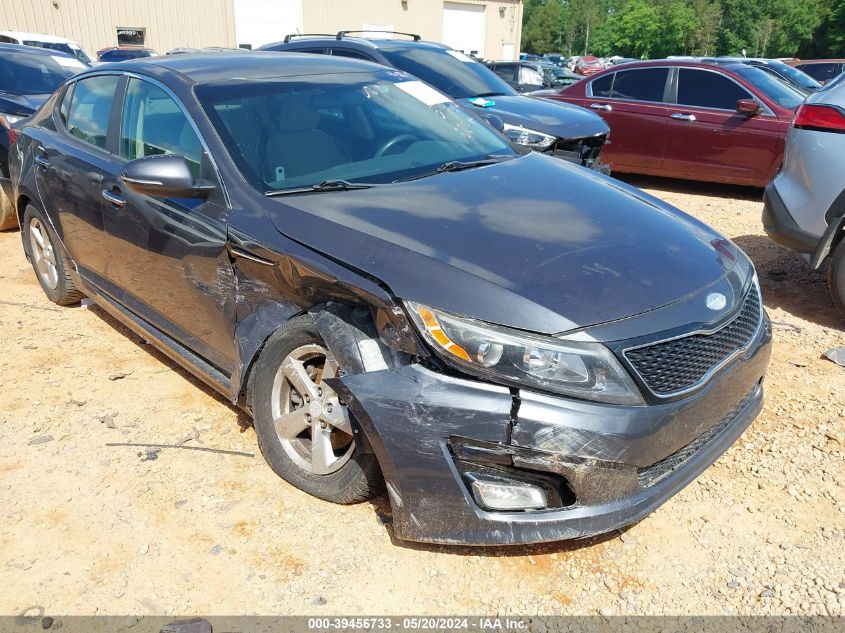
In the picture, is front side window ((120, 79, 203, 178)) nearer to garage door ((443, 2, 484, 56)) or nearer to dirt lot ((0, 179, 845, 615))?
dirt lot ((0, 179, 845, 615))

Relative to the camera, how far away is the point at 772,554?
2645 millimetres

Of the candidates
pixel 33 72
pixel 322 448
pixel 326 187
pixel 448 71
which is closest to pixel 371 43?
pixel 448 71

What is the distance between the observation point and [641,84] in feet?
29.7

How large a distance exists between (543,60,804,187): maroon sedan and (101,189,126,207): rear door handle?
6.72 meters

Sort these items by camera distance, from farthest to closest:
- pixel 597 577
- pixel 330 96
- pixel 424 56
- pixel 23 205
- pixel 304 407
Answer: pixel 424 56, pixel 23 205, pixel 330 96, pixel 304 407, pixel 597 577

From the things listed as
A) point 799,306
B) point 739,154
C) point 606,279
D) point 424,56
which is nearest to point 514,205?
point 606,279

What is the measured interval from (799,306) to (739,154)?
12.4ft

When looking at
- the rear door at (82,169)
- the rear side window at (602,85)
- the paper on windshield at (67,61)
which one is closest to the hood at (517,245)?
the rear door at (82,169)

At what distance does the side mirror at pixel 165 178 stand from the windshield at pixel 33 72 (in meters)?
5.80

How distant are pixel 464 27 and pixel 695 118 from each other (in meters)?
32.5

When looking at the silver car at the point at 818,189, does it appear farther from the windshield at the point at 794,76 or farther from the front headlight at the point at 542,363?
the windshield at the point at 794,76

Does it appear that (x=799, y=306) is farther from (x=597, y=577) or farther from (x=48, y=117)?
(x=48, y=117)

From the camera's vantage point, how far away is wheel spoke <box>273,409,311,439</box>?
2.83 m

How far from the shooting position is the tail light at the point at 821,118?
4457 mm
